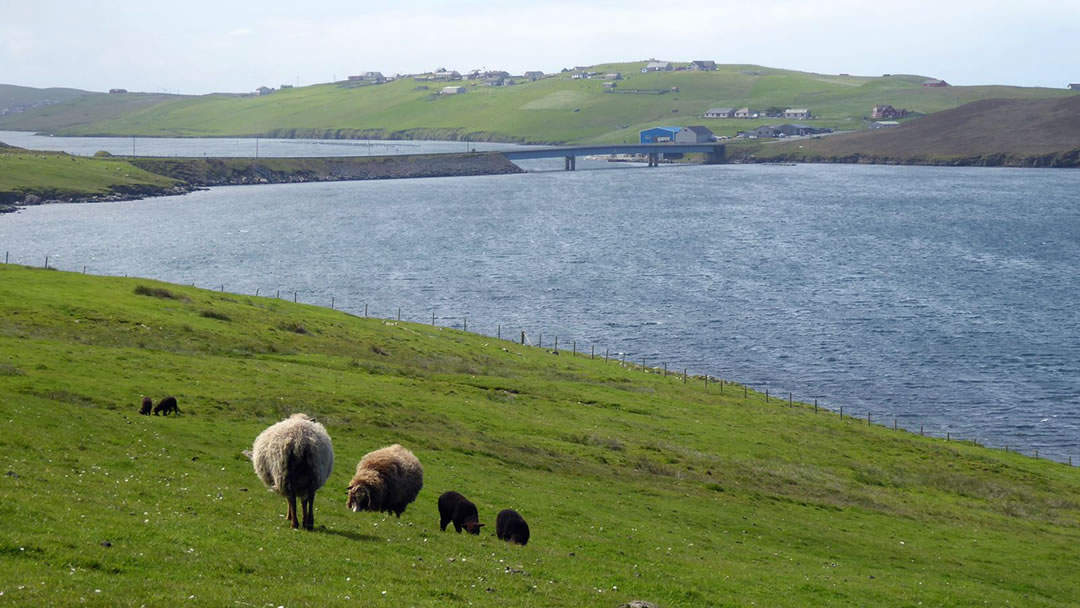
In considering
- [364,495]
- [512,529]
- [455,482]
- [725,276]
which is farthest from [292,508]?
[725,276]

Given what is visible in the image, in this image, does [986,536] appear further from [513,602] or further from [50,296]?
[50,296]

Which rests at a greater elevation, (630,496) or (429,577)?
(429,577)

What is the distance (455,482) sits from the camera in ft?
103

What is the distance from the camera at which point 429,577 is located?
62.4 ft

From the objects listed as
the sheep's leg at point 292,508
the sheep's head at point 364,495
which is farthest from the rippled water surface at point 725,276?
the sheep's leg at point 292,508

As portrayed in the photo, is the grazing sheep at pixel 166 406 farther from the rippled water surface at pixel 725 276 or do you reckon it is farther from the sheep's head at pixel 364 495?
the rippled water surface at pixel 725 276

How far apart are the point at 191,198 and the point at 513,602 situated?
192609 millimetres

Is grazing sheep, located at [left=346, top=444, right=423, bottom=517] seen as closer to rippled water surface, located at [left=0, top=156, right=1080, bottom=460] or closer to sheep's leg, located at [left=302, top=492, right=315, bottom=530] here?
sheep's leg, located at [left=302, top=492, right=315, bottom=530]

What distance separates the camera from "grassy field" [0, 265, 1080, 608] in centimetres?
1845

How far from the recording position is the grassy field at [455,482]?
18453mm

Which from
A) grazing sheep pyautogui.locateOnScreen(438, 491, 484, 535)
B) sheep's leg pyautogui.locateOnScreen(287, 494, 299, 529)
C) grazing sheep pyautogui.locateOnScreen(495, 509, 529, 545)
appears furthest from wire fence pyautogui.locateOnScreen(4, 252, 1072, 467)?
sheep's leg pyautogui.locateOnScreen(287, 494, 299, 529)

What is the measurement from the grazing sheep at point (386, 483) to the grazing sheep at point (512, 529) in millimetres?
2383

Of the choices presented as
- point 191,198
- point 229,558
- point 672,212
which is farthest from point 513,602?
point 191,198

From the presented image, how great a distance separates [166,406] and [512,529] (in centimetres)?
1575
